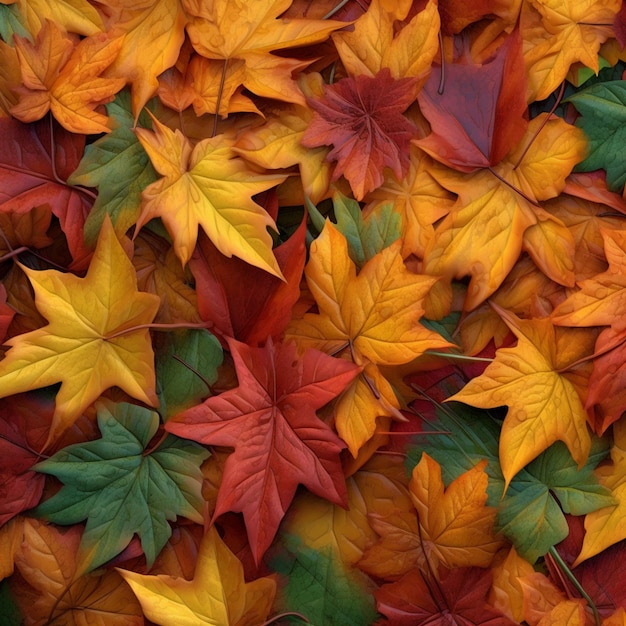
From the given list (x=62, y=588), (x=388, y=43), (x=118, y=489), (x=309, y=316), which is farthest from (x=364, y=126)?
(x=62, y=588)

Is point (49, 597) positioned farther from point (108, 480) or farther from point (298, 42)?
point (298, 42)

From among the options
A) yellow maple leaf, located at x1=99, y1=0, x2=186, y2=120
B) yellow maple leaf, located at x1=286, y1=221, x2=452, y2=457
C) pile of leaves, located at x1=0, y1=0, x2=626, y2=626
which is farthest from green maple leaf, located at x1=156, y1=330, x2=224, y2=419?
yellow maple leaf, located at x1=99, y1=0, x2=186, y2=120

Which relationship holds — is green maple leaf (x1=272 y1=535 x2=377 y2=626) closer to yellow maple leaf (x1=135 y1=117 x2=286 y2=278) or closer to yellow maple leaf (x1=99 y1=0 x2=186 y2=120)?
yellow maple leaf (x1=135 y1=117 x2=286 y2=278)

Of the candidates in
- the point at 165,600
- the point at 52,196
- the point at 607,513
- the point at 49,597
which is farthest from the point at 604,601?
the point at 52,196

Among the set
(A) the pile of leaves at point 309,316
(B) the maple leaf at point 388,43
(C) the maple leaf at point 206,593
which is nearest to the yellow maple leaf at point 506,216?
(A) the pile of leaves at point 309,316

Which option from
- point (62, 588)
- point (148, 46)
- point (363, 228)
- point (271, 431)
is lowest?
point (62, 588)

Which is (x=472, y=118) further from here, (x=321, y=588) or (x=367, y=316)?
(x=321, y=588)
